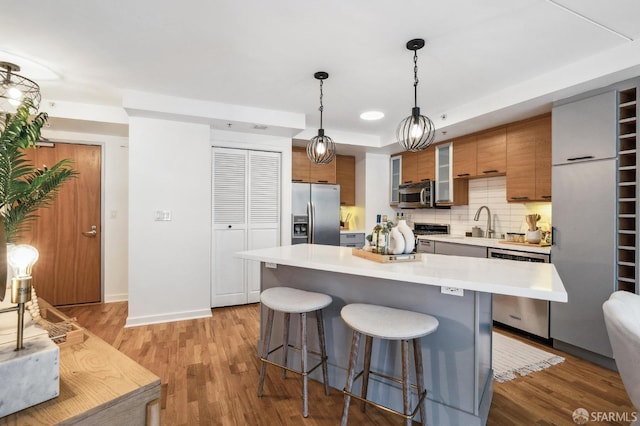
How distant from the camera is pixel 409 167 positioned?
5117 mm

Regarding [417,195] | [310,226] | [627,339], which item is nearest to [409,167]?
[417,195]

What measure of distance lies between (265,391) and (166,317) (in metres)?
1.91

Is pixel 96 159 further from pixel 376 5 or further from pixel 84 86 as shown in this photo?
pixel 376 5

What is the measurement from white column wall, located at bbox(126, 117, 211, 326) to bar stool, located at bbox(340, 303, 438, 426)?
2.46m

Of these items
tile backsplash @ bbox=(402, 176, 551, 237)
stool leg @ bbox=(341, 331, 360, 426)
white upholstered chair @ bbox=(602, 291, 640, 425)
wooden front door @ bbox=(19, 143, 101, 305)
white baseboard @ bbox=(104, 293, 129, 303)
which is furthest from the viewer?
white baseboard @ bbox=(104, 293, 129, 303)

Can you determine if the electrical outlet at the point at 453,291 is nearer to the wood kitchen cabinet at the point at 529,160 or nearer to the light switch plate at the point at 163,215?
the wood kitchen cabinet at the point at 529,160

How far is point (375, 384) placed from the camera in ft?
6.75

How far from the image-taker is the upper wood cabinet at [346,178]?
5.55 m

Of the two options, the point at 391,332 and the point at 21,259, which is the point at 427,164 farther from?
the point at 21,259

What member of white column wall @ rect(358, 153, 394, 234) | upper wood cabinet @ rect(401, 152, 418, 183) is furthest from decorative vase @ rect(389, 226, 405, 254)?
white column wall @ rect(358, 153, 394, 234)

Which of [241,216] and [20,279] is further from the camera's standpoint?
[241,216]

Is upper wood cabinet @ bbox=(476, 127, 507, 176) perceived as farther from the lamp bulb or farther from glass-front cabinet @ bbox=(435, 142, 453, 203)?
the lamp bulb

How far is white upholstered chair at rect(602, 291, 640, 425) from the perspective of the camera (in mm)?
1203

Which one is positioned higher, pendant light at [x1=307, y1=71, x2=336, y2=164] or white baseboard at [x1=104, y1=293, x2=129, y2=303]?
pendant light at [x1=307, y1=71, x2=336, y2=164]
